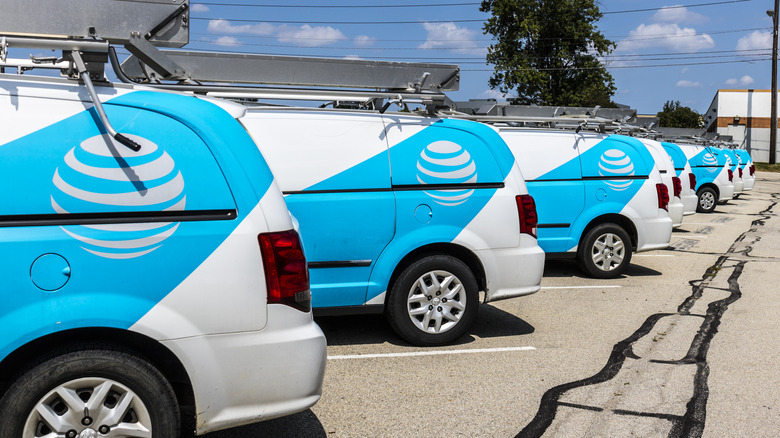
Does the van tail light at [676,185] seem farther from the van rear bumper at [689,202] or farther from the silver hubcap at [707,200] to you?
the silver hubcap at [707,200]

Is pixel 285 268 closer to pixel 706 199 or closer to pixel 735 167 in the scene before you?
pixel 706 199

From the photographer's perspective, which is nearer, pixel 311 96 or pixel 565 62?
pixel 311 96

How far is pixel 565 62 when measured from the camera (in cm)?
4875

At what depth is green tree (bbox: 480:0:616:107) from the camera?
47.7 m

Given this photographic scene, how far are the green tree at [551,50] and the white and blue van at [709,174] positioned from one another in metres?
27.1

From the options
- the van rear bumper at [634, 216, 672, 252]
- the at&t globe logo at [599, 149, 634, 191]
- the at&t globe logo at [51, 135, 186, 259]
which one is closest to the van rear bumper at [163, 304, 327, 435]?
the at&t globe logo at [51, 135, 186, 259]

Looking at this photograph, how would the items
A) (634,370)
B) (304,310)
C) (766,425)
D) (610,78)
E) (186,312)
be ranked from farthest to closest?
(610,78) < (634,370) < (766,425) < (304,310) < (186,312)

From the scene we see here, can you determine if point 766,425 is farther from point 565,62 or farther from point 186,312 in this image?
point 565,62

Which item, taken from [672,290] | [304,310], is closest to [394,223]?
[304,310]

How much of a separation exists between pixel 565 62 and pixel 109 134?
158 feet

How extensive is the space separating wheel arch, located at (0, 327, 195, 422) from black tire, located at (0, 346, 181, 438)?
0.06 m

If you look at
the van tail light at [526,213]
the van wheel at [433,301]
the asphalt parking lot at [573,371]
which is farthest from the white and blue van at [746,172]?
the van wheel at [433,301]

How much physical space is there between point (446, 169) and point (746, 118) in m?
70.6

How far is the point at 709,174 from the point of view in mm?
20562
